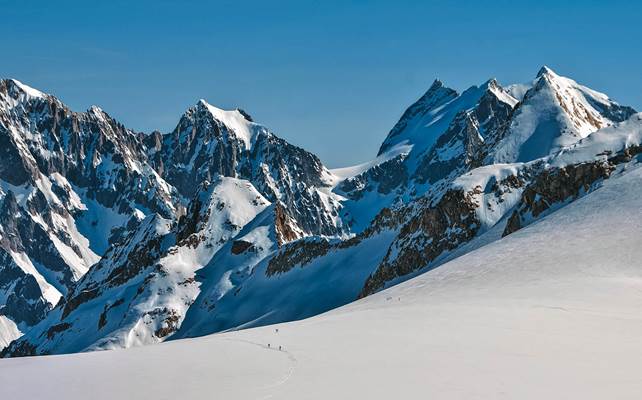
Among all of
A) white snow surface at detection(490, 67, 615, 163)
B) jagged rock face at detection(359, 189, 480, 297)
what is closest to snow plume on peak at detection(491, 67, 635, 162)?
white snow surface at detection(490, 67, 615, 163)

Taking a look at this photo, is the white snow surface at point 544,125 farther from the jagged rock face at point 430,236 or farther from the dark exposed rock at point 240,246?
the dark exposed rock at point 240,246

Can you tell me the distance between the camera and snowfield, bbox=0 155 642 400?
24.3 m

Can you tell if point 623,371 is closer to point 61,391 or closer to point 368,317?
point 61,391

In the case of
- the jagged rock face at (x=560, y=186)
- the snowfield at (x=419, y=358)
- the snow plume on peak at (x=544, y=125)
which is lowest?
the snowfield at (x=419, y=358)

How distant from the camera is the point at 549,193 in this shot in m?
97.1

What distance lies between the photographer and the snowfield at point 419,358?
2430 centimetres

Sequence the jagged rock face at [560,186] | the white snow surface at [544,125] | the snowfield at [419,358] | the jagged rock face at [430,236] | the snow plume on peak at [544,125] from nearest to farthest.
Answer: the snowfield at [419,358] < the jagged rock face at [560,186] < the jagged rock face at [430,236] < the white snow surface at [544,125] < the snow plume on peak at [544,125]

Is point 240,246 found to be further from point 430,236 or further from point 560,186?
point 560,186

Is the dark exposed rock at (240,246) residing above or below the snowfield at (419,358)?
above

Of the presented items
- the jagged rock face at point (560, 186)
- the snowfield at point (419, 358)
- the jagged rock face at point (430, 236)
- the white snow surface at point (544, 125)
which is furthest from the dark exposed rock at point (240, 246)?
the snowfield at point (419, 358)

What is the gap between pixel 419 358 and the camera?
28688 mm

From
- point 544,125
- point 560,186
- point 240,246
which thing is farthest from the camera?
point 240,246

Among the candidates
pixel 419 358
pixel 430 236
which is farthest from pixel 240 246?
pixel 419 358

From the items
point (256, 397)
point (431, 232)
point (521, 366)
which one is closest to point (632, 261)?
point (521, 366)
